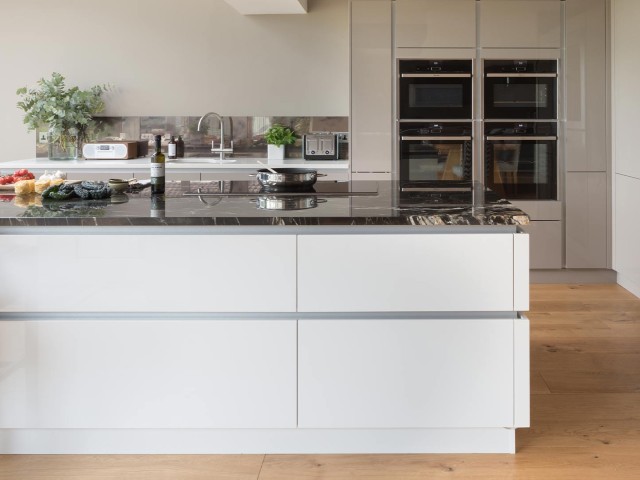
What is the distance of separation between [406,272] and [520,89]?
11.2 feet

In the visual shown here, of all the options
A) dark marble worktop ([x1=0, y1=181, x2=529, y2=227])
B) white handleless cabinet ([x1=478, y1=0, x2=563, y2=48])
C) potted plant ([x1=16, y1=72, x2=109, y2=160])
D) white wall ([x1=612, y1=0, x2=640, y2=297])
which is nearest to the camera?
dark marble worktop ([x1=0, y1=181, x2=529, y2=227])

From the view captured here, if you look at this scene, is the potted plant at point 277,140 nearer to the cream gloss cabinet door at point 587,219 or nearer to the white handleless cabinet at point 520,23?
the white handleless cabinet at point 520,23

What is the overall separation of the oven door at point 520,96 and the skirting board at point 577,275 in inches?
42.3

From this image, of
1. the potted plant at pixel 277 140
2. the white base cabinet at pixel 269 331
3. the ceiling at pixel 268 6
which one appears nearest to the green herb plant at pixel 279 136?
the potted plant at pixel 277 140

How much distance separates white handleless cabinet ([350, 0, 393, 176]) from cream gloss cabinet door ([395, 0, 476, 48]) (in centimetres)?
10

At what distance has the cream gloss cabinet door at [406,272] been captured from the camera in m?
2.91

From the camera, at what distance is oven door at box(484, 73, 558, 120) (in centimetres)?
594

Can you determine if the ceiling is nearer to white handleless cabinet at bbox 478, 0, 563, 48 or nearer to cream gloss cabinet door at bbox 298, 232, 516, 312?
white handleless cabinet at bbox 478, 0, 563, 48

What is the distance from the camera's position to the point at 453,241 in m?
2.91

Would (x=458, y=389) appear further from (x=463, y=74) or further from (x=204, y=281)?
(x=463, y=74)

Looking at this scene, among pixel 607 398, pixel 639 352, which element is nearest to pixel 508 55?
pixel 639 352

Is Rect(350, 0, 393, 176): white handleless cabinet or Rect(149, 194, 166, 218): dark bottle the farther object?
Rect(350, 0, 393, 176): white handleless cabinet

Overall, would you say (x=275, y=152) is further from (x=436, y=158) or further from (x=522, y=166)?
(x=522, y=166)

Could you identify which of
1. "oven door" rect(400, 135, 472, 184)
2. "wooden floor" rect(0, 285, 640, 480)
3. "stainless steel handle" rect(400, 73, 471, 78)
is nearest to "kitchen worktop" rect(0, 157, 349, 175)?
"oven door" rect(400, 135, 472, 184)
